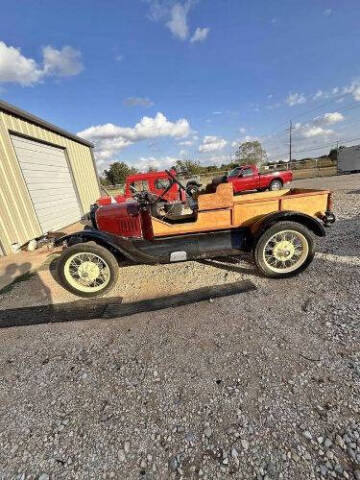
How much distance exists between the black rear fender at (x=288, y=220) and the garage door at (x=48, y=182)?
21.7 ft

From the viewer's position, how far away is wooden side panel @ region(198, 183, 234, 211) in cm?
337

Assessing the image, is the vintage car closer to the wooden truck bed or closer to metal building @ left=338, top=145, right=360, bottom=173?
the wooden truck bed

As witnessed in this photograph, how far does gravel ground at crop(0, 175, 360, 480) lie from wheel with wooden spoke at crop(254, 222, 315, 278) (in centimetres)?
33

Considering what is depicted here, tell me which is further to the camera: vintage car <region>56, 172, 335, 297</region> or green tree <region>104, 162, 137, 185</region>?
green tree <region>104, 162, 137, 185</region>

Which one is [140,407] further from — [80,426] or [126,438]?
[80,426]

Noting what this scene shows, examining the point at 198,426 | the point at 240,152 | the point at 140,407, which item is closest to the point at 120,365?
the point at 140,407

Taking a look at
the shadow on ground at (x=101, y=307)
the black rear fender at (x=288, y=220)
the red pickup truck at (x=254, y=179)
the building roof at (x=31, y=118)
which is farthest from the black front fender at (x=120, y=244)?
the red pickup truck at (x=254, y=179)

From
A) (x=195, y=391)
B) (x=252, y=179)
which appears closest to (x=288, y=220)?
(x=195, y=391)

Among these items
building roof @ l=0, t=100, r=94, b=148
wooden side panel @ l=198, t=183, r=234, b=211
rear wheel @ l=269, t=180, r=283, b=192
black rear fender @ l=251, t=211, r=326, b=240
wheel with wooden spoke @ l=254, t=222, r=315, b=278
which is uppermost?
building roof @ l=0, t=100, r=94, b=148

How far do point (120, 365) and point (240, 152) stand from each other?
42045 mm

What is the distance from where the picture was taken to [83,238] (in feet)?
11.9

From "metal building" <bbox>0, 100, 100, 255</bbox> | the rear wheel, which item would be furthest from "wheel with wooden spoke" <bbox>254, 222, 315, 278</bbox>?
the rear wheel

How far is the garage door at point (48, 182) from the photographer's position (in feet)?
23.1

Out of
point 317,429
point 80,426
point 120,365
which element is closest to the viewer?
point 317,429
